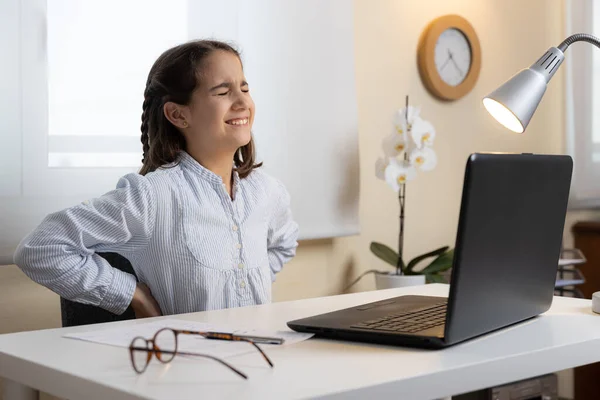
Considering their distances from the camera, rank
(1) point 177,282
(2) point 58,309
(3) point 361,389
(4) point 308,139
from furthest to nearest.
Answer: (4) point 308,139 → (2) point 58,309 → (1) point 177,282 → (3) point 361,389

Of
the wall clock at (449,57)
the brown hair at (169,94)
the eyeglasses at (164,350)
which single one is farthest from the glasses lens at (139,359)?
the wall clock at (449,57)

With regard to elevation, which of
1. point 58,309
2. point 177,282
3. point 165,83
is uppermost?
point 165,83

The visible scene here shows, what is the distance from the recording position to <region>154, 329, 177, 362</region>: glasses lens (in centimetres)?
95

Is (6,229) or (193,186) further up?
(193,186)

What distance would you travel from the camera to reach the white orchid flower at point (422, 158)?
2594 millimetres

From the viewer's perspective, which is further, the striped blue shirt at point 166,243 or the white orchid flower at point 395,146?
the white orchid flower at point 395,146

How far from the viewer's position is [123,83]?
7.00 ft

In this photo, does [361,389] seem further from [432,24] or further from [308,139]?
[432,24]

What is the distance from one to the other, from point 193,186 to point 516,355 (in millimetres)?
887

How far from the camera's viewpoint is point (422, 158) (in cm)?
259

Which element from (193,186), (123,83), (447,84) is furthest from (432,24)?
(193,186)

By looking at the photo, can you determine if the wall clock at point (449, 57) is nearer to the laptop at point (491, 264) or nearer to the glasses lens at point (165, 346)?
the laptop at point (491, 264)

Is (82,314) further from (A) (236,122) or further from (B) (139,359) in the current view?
(B) (139,359)

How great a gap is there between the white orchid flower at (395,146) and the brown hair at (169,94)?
0.77 m
